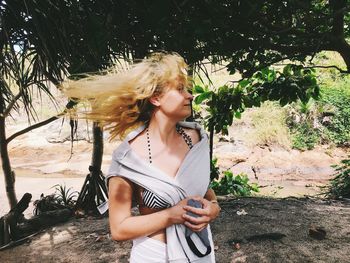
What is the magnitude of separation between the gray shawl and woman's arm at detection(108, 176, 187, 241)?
0.04 meters

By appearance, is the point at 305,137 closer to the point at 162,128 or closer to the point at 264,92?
the point at 264,92

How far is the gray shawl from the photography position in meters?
1.37

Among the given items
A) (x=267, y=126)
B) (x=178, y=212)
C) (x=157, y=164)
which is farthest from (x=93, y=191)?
(x=267, y=126)

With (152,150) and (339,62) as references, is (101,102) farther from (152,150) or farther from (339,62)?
(339,62)

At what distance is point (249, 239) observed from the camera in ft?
11.3

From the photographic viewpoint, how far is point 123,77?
1536 mm

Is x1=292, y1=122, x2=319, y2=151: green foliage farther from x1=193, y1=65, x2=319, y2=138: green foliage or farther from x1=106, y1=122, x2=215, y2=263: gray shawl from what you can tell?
x1=106, y1=122, x2=215, y2=263: gray shawl

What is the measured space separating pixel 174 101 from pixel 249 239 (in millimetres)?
2382

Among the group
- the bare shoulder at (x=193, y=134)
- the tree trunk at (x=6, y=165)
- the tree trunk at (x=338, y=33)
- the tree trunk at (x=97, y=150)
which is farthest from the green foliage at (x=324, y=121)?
the bare shoulder at (x=193, y=134)

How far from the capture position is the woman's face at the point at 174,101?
149 cm

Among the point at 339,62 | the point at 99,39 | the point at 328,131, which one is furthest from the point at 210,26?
the point at 339,62

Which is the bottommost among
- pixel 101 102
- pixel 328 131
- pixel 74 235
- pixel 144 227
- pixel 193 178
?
pixel 328 131

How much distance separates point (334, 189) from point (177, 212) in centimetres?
621

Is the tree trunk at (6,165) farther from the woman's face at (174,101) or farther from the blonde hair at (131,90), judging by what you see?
the woman's face at (174,101)
